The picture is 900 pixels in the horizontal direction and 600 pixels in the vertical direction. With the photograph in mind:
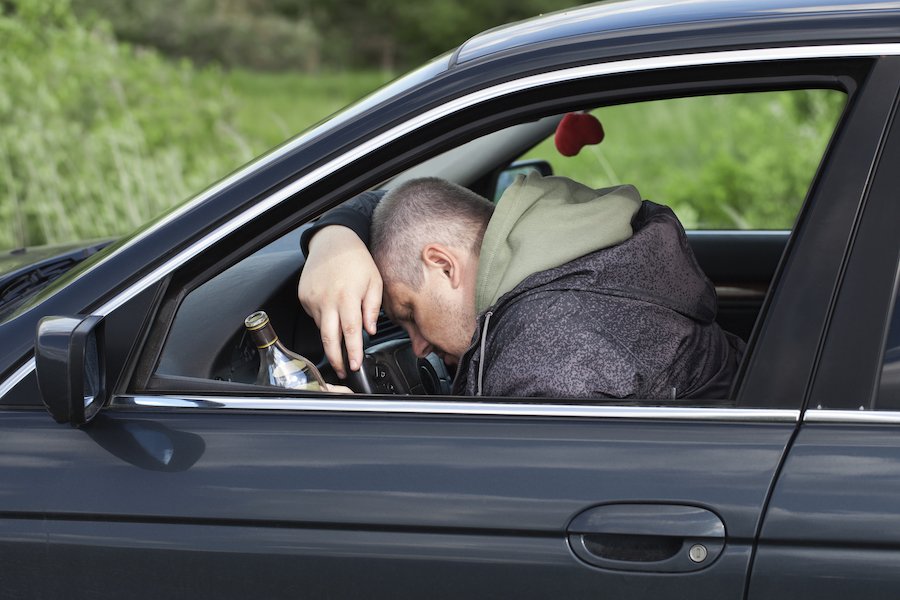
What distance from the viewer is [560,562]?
1504 millimetres

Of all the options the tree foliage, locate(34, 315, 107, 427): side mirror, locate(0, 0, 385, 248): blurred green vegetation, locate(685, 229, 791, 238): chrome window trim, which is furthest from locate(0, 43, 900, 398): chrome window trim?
the tree foliage

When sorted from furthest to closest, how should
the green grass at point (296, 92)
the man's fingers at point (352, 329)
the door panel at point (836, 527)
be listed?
the green grass at point (296, 92)
the man's fingers at point (352, 329)
the door panel at point (836, 527)

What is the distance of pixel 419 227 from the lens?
210 centimetres

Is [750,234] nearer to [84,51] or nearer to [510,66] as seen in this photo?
[510,66]

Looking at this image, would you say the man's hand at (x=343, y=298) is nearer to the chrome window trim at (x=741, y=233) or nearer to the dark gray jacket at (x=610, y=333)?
the dark gray jacket at (x=610, y=333)

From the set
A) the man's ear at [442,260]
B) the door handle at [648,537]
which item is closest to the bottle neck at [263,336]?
the man's ear at [442,260]

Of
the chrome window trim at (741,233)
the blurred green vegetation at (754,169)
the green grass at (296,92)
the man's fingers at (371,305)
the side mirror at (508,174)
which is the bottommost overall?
the man's fingers at (371,305)

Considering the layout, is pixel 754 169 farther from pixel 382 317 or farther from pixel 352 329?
pixel 352 329

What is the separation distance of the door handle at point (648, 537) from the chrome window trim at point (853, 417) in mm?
204

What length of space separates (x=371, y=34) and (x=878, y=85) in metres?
28.5

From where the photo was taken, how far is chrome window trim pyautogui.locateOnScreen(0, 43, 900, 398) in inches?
62.1

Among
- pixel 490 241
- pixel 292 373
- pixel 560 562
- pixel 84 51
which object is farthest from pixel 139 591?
pixel 84 51

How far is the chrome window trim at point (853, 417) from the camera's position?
1.49m

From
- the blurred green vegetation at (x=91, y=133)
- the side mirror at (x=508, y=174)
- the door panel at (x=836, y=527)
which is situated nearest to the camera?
the door panel at (x=836, y=527)
